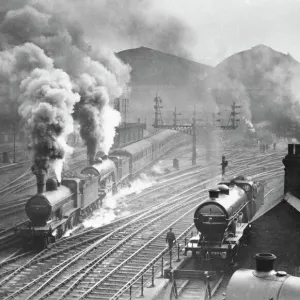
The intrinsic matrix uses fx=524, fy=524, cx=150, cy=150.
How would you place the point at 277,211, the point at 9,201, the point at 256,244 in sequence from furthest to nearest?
the point at 9,201, the point at 256,244, the point at 277,211

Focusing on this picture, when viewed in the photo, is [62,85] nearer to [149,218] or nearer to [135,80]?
[149,218]

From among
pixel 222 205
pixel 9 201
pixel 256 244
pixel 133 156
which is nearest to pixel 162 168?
pixel 133 156

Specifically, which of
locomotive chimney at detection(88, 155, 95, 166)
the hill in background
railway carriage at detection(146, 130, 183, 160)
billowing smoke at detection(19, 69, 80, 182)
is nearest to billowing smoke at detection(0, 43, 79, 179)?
billowing smoke at detection(19, 69, 80, 182)

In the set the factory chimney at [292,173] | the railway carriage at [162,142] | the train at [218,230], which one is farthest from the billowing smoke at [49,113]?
the railway carriage at [162,142]

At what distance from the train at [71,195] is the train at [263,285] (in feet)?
42.0

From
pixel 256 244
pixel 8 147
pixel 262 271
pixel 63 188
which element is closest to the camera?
pixel 262 271

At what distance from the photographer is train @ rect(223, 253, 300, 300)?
7.61 meters

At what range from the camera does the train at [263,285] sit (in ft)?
25.0

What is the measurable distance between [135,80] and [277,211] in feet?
240

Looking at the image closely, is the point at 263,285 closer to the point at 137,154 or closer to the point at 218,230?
the point at 218,230

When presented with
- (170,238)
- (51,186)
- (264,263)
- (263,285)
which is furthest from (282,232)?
(51,186)

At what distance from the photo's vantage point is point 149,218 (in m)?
25.8

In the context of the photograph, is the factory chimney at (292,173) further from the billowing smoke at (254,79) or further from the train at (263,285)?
the billowing smoke at (254,79)

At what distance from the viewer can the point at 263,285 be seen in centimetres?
774
